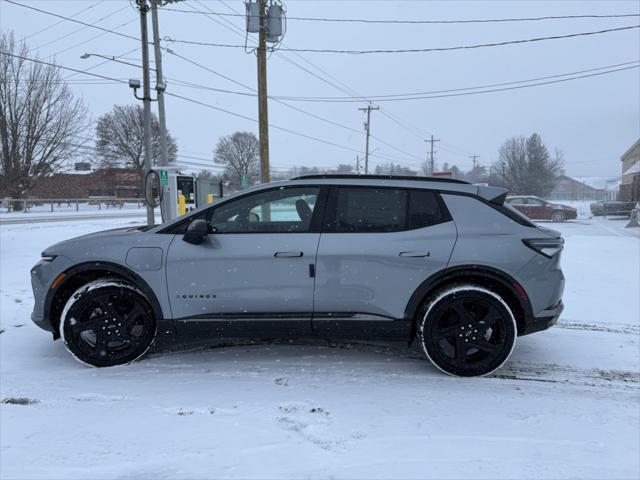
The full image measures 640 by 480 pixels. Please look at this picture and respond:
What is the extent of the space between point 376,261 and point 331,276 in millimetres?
380

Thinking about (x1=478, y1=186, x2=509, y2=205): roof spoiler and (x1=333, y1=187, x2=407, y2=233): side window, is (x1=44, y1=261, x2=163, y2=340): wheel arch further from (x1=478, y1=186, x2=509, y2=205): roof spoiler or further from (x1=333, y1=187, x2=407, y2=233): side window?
(x1=478, y1=186, x2=509, y2=205): roof spoiler

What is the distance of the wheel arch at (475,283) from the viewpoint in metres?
3.56

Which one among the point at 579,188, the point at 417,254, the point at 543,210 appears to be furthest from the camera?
the point at 579,188

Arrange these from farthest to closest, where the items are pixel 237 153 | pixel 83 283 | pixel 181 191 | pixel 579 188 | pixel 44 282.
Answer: pixel 579 188 → pixel 237 153 → pixel 181 191 → pixel 83 283 → pixel 44 282

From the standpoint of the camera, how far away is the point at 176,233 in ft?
12.2

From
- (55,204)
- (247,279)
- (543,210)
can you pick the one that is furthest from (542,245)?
(55,204)

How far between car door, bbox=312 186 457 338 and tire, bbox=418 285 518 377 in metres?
0.20

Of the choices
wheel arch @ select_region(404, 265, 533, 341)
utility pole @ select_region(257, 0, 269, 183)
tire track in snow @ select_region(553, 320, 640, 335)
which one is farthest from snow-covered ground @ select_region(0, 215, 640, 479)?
utility pole @ select_region(257, 0, 269, 183)

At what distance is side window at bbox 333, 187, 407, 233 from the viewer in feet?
12.0

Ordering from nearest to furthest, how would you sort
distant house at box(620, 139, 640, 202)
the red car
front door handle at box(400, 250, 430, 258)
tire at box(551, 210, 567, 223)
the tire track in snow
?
front door handle at box(400, 250, 430, 258), the tire track in snow, the red car, tire at box(551, 210, 567, 223), distant house at box(620, 139, 640, 202)

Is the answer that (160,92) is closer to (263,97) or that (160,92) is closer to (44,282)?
(263,97)

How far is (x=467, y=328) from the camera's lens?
358 centimetres

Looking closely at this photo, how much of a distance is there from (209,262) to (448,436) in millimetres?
2172

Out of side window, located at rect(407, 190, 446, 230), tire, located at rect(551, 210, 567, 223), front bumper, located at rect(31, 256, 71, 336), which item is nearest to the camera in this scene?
side window, located at rect(407, 190, 446, 230)
